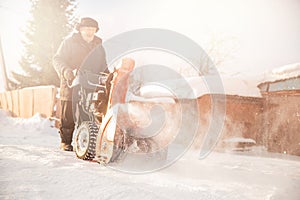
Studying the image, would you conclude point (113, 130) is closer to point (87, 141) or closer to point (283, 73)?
point (87, 141)

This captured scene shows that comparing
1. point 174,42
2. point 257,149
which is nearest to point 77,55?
point 174,42

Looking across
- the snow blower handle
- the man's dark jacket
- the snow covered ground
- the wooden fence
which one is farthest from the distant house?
the wooden fence

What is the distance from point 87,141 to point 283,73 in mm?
4526

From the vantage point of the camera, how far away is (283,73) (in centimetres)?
487

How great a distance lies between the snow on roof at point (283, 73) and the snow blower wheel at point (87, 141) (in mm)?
4308

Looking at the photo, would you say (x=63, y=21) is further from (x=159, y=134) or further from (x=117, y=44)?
(x=159, y=134)

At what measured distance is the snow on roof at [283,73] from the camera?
180 inches

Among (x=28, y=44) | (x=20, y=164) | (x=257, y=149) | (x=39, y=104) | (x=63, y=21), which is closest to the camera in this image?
(x=20, y=164)

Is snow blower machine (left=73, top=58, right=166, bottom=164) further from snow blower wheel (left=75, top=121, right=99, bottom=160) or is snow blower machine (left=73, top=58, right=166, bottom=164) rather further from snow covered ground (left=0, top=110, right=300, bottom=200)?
snow covered ground (left=0, top=110, right=300, bottom=200)

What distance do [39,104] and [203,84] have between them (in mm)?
5119

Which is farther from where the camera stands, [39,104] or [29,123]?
[39,104]

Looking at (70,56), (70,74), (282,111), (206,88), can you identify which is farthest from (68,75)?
(282,111)

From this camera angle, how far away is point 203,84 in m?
5.14

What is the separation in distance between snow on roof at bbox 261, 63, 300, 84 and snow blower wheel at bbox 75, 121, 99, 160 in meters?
4.31
